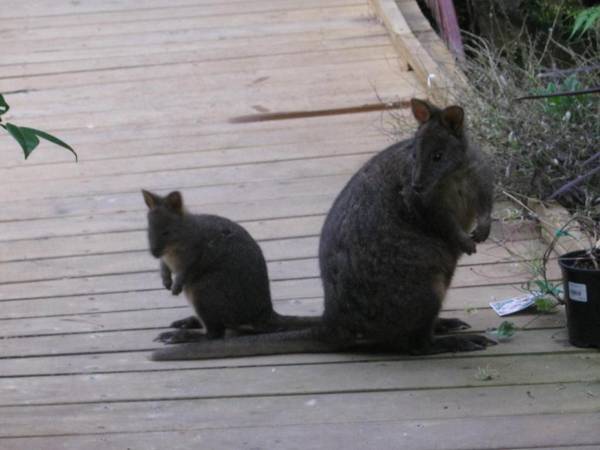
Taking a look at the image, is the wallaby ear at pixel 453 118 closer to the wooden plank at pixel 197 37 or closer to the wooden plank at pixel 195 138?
the wooden plank at pixel 195 138

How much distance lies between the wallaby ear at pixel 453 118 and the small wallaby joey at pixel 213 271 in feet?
3.05

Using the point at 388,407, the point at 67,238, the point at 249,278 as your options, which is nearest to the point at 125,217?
the point at 67,238

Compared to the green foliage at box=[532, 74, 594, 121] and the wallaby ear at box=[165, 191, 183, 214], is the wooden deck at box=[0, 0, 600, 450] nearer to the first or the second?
the wallaby ear at box=[165, 191, 183, 214]

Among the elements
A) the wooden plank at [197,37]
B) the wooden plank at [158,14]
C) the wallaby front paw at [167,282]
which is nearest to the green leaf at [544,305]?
the wallaby front paw at [167,282]

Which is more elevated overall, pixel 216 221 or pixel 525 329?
pixel 216 221

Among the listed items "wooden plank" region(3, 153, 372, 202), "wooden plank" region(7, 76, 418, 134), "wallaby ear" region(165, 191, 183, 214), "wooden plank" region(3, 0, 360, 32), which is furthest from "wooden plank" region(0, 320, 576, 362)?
"wooden plank" region(3, 0, 360, 32)

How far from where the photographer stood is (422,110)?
14.3 feet

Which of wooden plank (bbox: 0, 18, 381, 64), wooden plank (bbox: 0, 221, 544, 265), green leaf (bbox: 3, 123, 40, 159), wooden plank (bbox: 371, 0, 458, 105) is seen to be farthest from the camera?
wooden plank (bbox: 0, 18, 381, 64)

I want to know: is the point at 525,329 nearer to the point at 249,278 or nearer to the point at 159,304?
the point at 249,278

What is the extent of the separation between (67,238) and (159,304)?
1.05 metres

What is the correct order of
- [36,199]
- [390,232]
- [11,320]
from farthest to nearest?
[36,199], [11,320], [390,232]

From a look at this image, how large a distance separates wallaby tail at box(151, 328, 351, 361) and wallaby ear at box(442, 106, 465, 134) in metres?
0.89

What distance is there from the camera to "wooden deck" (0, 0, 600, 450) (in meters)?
3.92

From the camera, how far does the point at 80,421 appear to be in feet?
13.2
